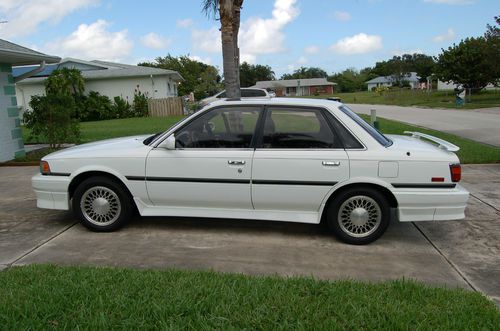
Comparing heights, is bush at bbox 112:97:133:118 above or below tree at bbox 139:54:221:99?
below

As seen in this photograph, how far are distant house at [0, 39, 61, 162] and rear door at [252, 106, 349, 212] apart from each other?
7.76 m

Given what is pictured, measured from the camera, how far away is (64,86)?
27781 mm

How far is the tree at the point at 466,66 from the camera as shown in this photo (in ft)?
132

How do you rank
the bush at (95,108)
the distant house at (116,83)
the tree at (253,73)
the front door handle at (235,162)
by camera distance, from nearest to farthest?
1. the front door handle at (235,162)
2. the bush at (95,108)
3. the distant house at (116,83)
4. the tree at (253,73)

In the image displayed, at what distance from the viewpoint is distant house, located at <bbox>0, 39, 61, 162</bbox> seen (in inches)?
426

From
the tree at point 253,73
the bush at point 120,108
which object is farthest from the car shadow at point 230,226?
the tree at point 253,73

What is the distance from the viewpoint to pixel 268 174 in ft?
16.6

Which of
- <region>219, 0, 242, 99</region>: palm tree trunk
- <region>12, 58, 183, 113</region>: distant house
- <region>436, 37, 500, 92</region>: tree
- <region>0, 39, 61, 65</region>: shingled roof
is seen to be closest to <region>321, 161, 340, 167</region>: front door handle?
<region>219, 0, 242, 99</region>: palm tree trunk

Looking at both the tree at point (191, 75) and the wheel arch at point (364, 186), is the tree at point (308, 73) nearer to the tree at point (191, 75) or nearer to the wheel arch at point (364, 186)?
the tree at point (191, 75)

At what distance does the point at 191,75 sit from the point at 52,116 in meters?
52.2

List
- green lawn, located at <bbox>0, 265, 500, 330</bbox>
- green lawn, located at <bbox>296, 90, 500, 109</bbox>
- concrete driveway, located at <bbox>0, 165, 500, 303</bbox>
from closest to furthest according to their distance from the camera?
green lawn, located at <bbox>0, 265, 500, 330</bbox>
concrete driveway, located at <bbox>0, 165, 500, 303</bbox>
green lawn, located at <bbox>296, 90, 500, 109</bbox>

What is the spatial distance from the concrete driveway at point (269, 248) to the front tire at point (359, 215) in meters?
0.13

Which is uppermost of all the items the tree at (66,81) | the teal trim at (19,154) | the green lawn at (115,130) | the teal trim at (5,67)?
the tree at (66,81)

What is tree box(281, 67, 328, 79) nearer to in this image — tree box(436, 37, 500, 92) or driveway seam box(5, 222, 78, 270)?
tree box(436, 37, 500, 92)
